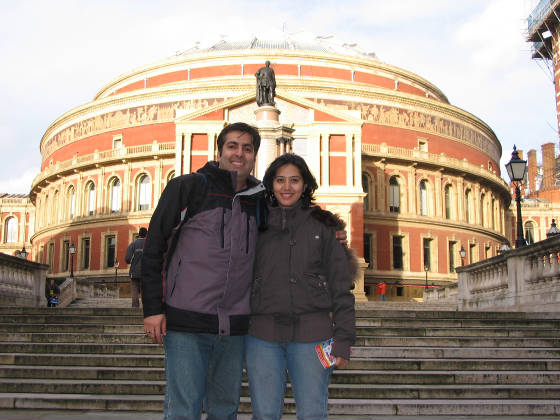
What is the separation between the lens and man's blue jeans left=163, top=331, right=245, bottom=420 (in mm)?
4020

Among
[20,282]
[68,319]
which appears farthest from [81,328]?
[20,282]

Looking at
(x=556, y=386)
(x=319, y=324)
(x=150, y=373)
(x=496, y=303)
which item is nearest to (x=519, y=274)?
(x=496, y=303)

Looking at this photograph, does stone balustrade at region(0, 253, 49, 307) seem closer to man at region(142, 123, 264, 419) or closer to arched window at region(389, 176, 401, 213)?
man at region(142, 123, 264, 419)

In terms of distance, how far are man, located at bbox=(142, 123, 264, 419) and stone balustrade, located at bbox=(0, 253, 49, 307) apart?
13.0 meters

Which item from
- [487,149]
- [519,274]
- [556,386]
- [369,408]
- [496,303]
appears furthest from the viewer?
[487,149]

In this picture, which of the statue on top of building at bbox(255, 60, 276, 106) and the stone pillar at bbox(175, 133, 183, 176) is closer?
the statue on top of building at bbox(255, 60, 276, 106)

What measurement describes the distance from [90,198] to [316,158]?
19.6 meters

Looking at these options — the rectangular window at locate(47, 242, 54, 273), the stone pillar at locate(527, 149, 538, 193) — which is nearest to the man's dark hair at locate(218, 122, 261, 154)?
the rectangular window at locate(47, 242, 54, 273)

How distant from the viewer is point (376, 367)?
8.48 metres

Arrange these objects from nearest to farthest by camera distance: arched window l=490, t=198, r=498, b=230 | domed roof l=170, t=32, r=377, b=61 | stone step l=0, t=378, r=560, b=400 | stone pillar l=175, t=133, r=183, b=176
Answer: stone step l=0, t=378, r=560, b=400 < stone pillar l=175, t=133, r=183, b=176 < arched window l=490, t=198, r=498, b=230 < domed roof l=170, t=32, r=377, b=61

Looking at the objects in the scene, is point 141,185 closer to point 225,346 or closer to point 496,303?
point 496,303

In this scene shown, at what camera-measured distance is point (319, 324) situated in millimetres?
4141

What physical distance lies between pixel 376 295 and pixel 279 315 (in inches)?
1566

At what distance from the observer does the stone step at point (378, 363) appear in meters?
8.49
